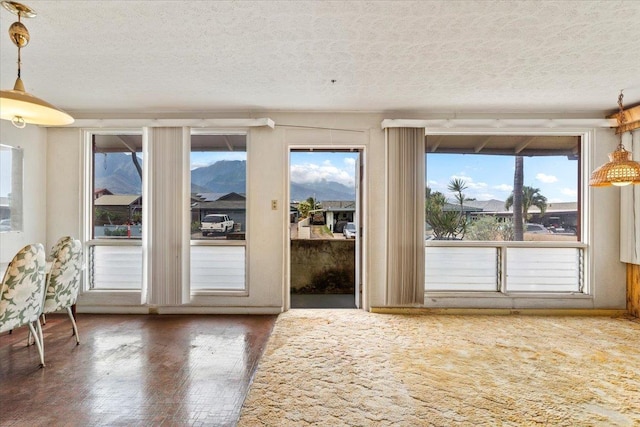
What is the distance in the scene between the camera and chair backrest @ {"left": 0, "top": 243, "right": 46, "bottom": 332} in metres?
2.47

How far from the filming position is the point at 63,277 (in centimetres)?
312

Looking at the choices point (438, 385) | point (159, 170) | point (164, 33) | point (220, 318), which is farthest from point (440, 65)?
point (220, 318)

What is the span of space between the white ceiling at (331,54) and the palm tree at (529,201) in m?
1.08

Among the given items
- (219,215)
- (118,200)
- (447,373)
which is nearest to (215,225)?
(219,215)

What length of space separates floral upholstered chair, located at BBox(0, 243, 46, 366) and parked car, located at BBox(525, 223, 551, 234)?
5.33 metres

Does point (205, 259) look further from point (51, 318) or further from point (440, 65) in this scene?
point (440, 65)

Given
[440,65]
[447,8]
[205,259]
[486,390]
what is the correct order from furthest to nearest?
[205,259]
[440,65]
[486,390]
[447,8]

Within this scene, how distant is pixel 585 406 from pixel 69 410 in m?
3.44

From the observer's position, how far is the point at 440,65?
9.67 feet

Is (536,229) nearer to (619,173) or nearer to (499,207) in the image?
(499,207)

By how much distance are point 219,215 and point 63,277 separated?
1.80m

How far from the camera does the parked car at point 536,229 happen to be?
14.5ft

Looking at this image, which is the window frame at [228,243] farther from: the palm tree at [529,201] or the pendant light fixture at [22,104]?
Answer: the palm tree at [529,201]

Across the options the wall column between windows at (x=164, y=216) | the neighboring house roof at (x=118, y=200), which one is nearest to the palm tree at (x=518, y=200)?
the wall column between windows at (x=164, y=216)
